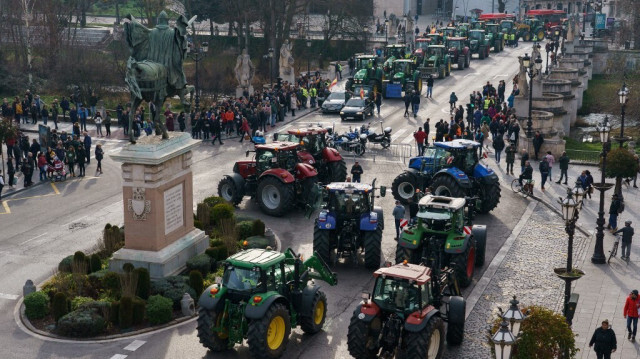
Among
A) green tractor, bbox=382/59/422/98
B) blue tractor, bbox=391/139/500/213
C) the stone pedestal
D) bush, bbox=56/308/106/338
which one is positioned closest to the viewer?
bush, bbox=56/308/106/338

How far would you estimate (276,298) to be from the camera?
19.3 metres

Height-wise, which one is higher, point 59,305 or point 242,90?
point 242,90

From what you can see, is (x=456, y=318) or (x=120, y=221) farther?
(x=120, y=221)

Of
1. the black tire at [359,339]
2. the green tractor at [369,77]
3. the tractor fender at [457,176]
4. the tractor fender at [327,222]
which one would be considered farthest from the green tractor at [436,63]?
the black tire at [359,339]

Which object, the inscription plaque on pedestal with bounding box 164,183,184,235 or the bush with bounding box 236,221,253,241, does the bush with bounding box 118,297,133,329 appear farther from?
the bush with bounding box 236,221,253,241

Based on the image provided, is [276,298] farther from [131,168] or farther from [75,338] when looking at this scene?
[131,168]

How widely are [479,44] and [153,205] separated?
178 feet

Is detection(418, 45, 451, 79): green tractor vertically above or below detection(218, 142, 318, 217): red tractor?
above

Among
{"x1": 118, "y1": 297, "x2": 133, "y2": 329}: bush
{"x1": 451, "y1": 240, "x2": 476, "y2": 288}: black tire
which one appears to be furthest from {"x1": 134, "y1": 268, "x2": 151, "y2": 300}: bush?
{"x1": 451, "y1": 240, "x2": 476, "y2": 288}: black tire

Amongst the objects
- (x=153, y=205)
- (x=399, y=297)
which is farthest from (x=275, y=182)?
(x=399, y=297)

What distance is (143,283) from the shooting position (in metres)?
23.1

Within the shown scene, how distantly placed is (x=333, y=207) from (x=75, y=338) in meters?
8.39

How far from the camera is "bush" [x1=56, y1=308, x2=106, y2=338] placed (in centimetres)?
2130

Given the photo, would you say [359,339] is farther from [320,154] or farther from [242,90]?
[242,90]
